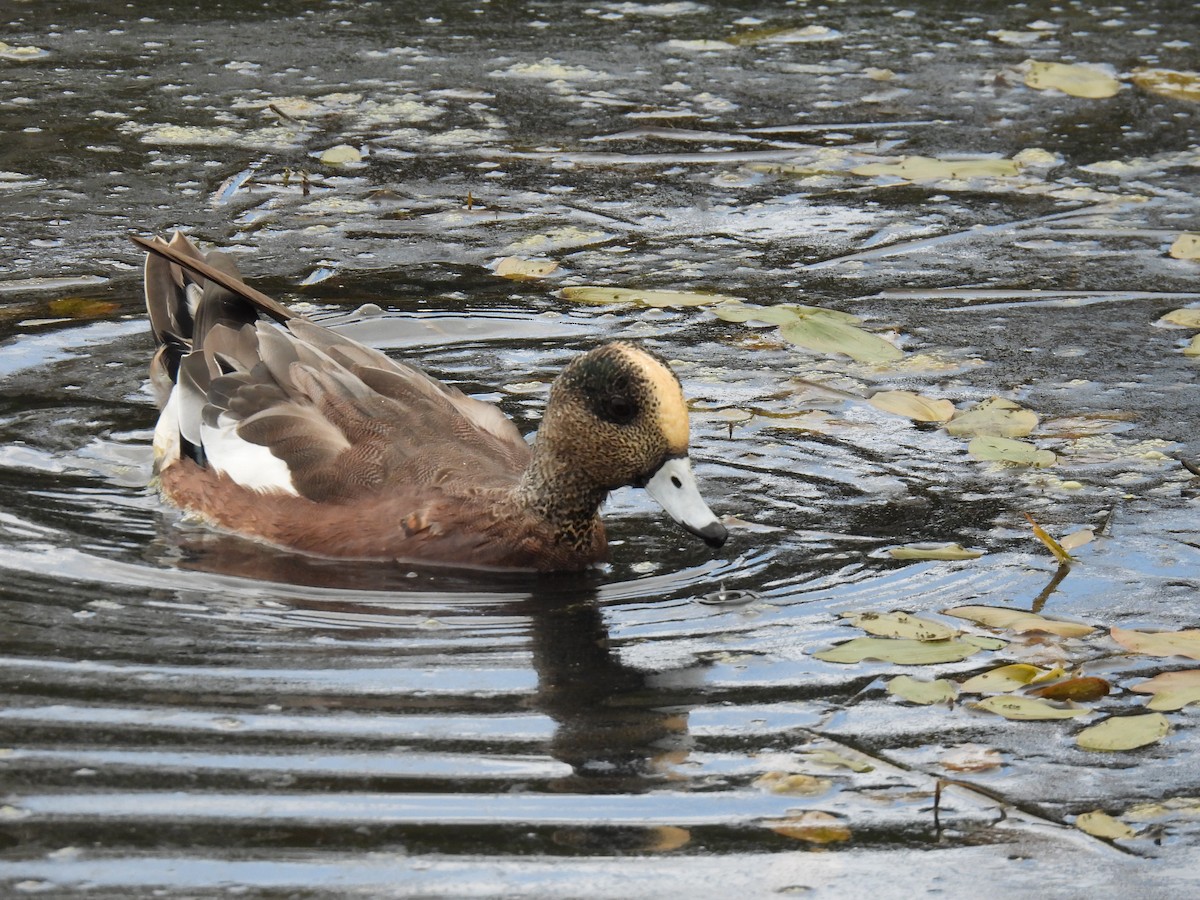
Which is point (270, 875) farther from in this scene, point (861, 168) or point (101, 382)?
point (861, 168)


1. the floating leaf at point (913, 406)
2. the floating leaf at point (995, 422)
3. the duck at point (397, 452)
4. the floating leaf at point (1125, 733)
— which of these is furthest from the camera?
the floating leaf at point (913, 406)

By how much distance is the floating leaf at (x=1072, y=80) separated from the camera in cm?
1059

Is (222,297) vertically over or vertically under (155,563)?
over

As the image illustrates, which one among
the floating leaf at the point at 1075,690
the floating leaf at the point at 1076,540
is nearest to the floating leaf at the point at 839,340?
the floating leaf at the point at 1076,540

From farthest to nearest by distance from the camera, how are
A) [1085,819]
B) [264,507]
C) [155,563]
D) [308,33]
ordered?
[308,33] < [264,507] < [155,563] < [1085,819]

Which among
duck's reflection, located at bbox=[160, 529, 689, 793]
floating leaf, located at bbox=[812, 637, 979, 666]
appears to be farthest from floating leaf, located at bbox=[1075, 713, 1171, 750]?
duck's reflection, located at bbox=[160, 529, 689, 793]

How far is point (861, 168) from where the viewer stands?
30.9 ft

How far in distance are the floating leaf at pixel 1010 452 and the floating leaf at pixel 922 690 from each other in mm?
1691

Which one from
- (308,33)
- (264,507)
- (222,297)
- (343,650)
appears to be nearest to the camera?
(343,650)

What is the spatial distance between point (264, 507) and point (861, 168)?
461 cm

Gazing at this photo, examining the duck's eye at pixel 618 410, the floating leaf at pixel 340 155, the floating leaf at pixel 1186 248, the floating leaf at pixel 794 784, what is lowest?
the floating leaf at pixel 1186 248

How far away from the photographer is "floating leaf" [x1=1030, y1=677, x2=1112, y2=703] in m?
4.54

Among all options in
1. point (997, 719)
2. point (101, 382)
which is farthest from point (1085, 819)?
point (101, 382)

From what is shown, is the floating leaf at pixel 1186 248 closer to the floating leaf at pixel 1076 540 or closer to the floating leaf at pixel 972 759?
the floating leaf at pixel 1076 540
